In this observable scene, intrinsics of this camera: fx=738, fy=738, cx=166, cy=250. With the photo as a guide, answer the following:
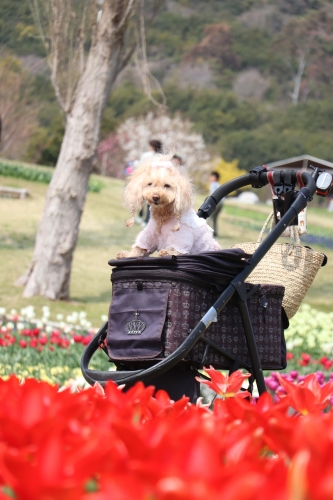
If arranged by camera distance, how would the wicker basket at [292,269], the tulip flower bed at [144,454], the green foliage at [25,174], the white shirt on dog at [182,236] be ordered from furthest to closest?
1. the green foliage at [25,174]
2. the wicker basket at [292,269]
3. the white shirt on dog at [182,236]
4. the tulip flower bed at [144,454]

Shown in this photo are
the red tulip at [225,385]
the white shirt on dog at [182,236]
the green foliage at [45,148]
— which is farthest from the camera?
the green foliage at [45,148]

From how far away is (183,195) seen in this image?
3.36 m

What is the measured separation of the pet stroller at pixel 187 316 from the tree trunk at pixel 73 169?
5450mm

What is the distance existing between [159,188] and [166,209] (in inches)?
5.8

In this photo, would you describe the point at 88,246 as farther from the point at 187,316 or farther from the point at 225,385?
the point at 225,385

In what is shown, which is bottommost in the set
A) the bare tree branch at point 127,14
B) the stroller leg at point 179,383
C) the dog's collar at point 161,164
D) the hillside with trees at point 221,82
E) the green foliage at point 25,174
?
the green foliage at point 25,174

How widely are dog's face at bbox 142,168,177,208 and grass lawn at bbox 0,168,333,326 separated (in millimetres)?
4944

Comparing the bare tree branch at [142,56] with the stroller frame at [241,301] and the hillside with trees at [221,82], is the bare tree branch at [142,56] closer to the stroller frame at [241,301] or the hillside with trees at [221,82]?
the stroller frame at [241,301]

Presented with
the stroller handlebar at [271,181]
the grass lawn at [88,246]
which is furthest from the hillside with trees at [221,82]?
the stroller handlebar at [271,181]

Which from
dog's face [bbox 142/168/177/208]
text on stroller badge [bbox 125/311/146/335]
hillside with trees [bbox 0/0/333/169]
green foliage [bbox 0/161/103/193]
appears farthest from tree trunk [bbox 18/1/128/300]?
hillside with trees [bbox 0/0/333/169]

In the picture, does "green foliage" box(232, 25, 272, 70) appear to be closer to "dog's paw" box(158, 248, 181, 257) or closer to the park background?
the park background

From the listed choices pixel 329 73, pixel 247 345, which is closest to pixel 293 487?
pixel 247 345

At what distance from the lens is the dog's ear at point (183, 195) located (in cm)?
333

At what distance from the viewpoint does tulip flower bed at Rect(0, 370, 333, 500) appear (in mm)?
896
